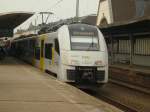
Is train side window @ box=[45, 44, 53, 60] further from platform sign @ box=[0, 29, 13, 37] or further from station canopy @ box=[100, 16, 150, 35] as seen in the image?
platform sign @ box=[0, 29, 13, 37]

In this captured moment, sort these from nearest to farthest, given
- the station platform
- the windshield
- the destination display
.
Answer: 1. the station platform
2. the windshield
3. the destination display

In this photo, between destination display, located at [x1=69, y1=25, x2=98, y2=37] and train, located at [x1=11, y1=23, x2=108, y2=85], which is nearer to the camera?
train, located at [x1=11, y1=23, x2=108, y2=85]

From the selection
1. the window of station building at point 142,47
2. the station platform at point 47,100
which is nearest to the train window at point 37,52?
the window of station building at point 142,47

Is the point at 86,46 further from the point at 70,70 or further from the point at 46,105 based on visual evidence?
the point at 46,105

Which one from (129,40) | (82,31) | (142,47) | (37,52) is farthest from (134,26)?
(37,52)

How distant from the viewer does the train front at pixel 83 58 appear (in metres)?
20.2

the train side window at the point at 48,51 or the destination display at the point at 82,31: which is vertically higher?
the destination display at the point at 82,31

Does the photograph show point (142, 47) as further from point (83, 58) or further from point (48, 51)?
point (83, 58)

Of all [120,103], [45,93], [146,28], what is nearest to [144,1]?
[146,28]

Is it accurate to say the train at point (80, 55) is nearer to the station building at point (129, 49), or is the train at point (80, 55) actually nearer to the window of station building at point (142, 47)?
the station building at point (129, 49)

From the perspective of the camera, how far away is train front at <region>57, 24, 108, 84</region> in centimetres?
2016

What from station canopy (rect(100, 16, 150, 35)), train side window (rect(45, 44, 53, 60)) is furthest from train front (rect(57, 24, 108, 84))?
train side window (rect(45, 44, 53, 60))

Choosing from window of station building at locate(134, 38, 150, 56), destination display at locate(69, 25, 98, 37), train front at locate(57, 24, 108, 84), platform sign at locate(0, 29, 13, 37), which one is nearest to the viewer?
train front at locate(57, 24, 108, 84)

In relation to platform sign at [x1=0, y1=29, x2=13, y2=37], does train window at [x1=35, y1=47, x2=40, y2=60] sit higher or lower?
lower
